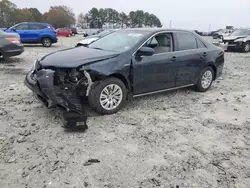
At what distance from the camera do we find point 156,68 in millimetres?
4945

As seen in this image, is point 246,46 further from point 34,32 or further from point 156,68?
point 34,32

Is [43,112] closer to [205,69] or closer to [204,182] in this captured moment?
[204,182]

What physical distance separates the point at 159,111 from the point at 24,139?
246 cm

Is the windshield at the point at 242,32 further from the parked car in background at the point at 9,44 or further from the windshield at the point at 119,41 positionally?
the parked car in background at the point at 9,44

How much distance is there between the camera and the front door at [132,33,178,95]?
15.5 feet

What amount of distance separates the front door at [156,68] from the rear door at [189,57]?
0.63 feet

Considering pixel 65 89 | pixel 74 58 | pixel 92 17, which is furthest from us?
pixel 92 17

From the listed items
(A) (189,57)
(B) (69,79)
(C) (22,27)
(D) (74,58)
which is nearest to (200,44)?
(A) (189,57)

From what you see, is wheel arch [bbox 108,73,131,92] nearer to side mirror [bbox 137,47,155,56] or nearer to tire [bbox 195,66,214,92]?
side mirror [bbox 137,47,155,56]

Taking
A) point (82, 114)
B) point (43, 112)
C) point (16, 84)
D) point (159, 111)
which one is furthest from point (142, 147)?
point (16, 84)

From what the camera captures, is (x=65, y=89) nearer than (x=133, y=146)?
No

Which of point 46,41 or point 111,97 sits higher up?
point 46,41

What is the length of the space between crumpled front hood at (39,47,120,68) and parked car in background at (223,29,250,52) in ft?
42.7

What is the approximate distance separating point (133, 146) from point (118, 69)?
150 cm
